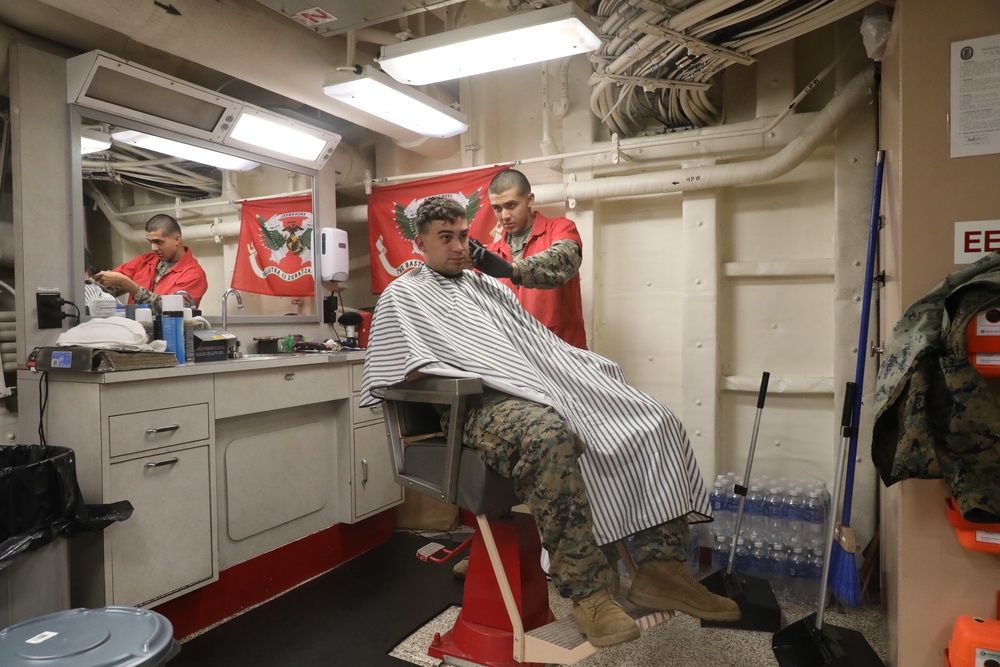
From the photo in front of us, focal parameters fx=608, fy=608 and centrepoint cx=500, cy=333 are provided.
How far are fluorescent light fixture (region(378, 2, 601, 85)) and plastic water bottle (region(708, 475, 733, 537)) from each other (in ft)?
6.78

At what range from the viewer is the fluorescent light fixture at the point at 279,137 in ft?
10.0

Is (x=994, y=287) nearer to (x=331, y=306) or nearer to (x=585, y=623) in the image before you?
(x=585, y=623)

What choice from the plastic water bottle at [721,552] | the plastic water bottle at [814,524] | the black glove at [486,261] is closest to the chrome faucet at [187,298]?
the black glove at [486,261]

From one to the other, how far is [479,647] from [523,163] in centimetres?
241

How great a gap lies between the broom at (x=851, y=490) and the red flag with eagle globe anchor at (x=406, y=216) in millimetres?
1835

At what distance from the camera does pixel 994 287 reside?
1425 millimetres

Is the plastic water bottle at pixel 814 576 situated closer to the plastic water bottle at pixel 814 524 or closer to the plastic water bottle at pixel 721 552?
the plastic water bottle at pixel 814 524

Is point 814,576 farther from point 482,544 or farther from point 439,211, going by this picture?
point 439,211

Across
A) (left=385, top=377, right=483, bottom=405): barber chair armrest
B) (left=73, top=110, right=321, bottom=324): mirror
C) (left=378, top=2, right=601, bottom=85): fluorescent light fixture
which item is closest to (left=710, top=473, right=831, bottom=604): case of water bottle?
(left=385, top=377, right=483, bottom=405): barber chair armrest

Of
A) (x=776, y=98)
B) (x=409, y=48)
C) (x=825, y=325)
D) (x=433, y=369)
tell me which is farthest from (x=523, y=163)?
(x=433, y=369)

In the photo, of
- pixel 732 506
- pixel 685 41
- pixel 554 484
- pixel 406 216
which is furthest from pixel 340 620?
pixel 685 41

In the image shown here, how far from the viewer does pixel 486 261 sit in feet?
7.11

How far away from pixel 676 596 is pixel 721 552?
1162 millimetres

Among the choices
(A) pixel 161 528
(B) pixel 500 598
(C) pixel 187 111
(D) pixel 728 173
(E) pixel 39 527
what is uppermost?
(C) pixel 187 111
